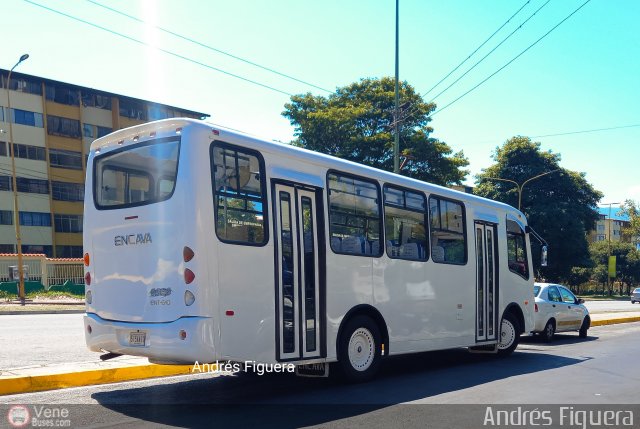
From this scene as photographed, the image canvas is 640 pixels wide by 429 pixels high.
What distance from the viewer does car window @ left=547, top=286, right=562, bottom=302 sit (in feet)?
52.5

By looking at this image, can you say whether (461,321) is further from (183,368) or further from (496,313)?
(183,368)

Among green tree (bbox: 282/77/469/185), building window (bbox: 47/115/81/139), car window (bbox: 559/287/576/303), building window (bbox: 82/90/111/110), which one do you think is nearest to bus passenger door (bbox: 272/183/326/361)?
car window (bbox: 559/287/576/303)

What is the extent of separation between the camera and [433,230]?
10438 millimetres

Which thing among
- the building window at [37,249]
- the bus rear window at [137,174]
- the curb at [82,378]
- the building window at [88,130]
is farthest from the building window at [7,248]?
the bus rear window at [137,174]

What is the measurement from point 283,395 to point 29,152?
154ft

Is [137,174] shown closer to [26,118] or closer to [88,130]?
[26,118]

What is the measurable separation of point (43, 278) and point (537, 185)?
127 ft

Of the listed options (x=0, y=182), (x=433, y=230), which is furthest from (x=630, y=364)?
(x=0, y=182)

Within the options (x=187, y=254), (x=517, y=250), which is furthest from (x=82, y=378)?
(x=517, y=250)

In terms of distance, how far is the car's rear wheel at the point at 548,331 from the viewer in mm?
15596

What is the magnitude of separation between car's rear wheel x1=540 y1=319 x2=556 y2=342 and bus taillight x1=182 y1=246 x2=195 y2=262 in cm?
1173

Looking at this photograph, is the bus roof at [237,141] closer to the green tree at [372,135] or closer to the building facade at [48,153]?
the green tree at [372,135]

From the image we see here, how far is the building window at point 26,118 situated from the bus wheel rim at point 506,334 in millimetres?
45310

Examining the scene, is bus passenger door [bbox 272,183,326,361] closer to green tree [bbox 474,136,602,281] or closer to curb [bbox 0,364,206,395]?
curb [bbox 0,364,206,395]
